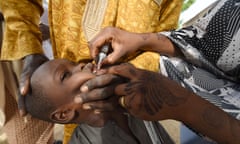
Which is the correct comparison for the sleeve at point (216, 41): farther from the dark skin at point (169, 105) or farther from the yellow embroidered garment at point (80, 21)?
the dark skin at point (169, 105)

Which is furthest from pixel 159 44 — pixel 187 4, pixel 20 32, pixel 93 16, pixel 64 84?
pixel 187 4

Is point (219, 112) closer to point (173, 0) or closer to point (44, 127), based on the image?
point (173, 0)

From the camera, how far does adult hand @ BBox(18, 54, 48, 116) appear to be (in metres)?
0.80

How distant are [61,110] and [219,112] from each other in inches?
16.3

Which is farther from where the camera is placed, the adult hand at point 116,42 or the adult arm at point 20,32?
the adult arm at point 20,32

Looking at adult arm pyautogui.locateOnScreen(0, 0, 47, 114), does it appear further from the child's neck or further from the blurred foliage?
the blurred foliage

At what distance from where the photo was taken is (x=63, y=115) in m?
0.80

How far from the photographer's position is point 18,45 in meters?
1.02

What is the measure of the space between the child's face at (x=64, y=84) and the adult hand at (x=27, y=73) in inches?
1.8

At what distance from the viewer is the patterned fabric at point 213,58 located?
0.78 m

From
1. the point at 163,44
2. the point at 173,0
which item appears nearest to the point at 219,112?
the point at 163,44

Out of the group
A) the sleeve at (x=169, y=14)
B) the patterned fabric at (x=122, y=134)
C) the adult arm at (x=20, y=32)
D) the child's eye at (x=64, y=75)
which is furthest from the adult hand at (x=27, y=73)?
the sleeve at (x=169, y=14)

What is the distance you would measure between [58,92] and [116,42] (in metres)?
0.22

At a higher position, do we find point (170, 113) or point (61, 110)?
point (170, 113)
